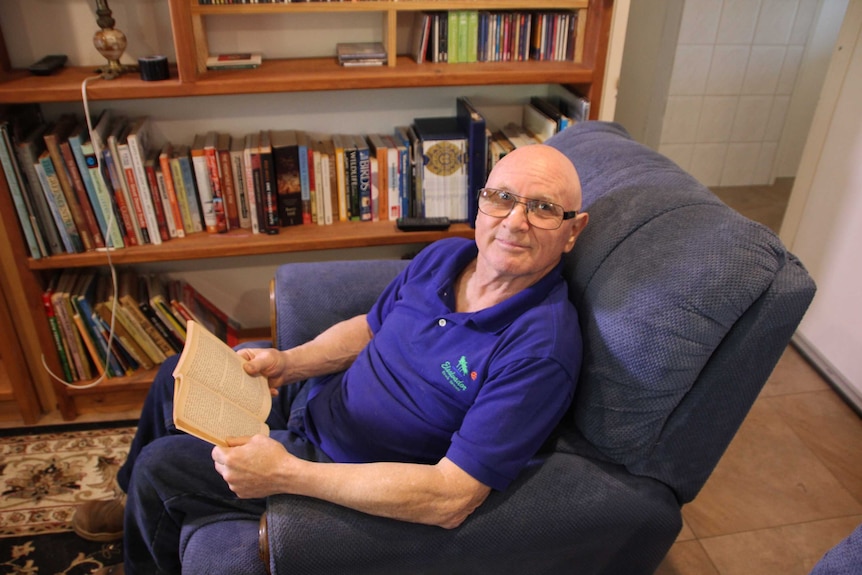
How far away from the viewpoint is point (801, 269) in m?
1.10

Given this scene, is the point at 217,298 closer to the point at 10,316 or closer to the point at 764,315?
the point at 10,316

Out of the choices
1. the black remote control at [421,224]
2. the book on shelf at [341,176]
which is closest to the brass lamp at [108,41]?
the book on shelf at [341,176]

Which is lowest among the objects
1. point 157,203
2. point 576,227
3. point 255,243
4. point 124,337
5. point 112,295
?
point 124,337

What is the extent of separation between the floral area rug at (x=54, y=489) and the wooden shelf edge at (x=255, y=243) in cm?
55

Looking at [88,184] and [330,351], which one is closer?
[330,351]

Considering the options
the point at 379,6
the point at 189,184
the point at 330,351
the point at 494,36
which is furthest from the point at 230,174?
the point at 494,36

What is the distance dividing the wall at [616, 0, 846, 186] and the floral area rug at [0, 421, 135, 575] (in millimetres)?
2305

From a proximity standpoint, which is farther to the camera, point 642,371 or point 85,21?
point 85,21

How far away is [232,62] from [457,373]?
3.91ft

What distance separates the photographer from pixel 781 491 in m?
1.92

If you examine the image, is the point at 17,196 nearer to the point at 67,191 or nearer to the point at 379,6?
the point at 67,191

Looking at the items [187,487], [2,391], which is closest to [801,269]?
[187,487]

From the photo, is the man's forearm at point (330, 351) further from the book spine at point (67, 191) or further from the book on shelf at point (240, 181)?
the book spine at point (67, 191)

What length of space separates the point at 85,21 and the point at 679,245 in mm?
1734
